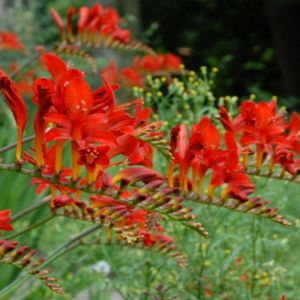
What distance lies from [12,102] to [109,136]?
0.60ft

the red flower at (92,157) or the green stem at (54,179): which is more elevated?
the red flower at (92,157)

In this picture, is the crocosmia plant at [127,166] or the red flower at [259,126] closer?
the crocosmia plant at [127,166]

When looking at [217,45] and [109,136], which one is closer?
[109,136]

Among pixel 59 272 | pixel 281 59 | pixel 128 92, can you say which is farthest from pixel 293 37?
pixel 59 272

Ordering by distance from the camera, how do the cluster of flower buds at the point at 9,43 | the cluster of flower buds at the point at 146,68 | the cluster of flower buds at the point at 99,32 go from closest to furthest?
the cluster of flower buds at the point at 99,32, the cluster of flower buds at the point at 146,68, the cluster of flower buds at the point at 9,43

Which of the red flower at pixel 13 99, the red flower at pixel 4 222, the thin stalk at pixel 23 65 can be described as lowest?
the red flower at pixel 4 222

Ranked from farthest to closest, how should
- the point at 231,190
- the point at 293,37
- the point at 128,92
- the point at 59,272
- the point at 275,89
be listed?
1. the point at 275,89
2. the point at 293,37
3. the point at 128,92
4. the point at 59,272
5. the point at 231,190

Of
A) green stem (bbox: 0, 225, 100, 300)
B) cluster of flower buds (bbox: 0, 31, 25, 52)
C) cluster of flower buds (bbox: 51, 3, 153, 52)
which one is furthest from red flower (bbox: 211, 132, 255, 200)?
cluster of flower buds (bbox: 0, 31, 25, 52)

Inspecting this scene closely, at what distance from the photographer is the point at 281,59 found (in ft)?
31.0

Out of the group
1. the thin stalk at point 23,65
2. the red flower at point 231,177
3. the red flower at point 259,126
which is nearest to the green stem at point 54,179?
the red flower at point 231,177

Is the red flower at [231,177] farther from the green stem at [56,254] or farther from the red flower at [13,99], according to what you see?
the red flower at [13,99]

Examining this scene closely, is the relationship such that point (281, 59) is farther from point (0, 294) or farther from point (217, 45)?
point (0, 294)

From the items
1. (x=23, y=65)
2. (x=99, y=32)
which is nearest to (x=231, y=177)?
(x=23, y=65)

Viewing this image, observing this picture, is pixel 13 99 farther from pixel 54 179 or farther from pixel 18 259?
pixel 18 259
